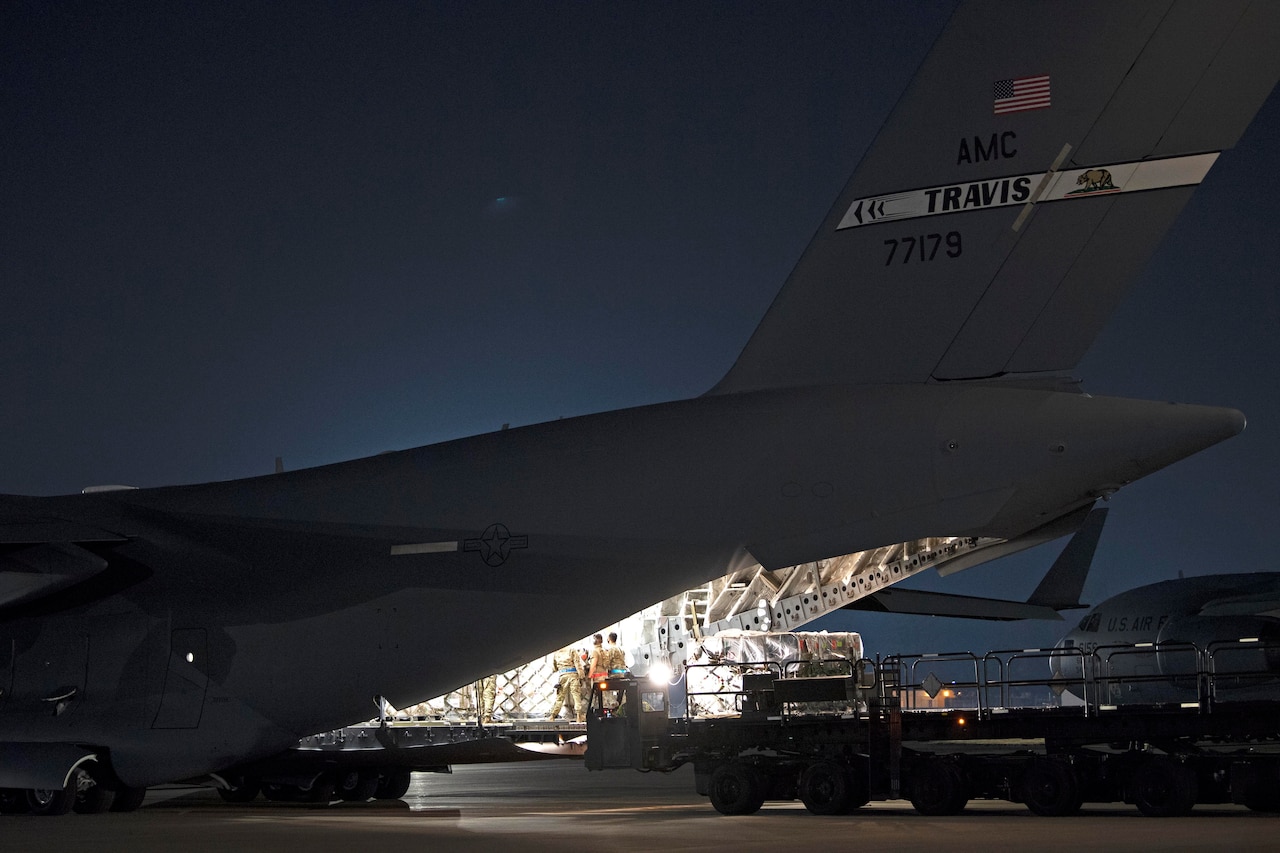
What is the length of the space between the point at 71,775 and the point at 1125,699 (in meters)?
18.5

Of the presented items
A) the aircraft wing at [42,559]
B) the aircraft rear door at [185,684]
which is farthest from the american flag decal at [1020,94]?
the aircraft wing at [42,559]

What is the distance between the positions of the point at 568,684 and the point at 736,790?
229 inches

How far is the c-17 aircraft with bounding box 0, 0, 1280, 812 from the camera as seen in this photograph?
360 inches

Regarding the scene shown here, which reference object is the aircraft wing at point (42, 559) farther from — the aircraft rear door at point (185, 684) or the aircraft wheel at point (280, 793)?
the aircraft wheel at point (280, 793)

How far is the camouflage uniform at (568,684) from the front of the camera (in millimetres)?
17172

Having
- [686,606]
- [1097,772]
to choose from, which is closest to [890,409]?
[1097,772]

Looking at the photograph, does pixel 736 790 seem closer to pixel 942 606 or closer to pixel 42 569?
pixel 942 606

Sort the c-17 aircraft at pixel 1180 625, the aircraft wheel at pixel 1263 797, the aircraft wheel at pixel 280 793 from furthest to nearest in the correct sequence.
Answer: the c-17 aircraft at pixel 1180 625 → the aircraft wheel at pixel 280 793 → the aircraft wheel at pixel 1263 797

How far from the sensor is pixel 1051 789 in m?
10.7

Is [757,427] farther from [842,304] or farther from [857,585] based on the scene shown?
[857,585]

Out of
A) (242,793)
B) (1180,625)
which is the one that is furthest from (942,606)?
(1180,625)

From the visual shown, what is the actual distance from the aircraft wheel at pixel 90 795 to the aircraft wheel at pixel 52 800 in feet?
0.18

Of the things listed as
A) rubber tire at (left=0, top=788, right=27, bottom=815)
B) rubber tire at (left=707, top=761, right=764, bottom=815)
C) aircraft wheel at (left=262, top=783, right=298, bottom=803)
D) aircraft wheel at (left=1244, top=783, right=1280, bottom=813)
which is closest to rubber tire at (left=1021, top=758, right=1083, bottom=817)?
aircraft wheel at (left=1244, top=783, right=1280, bottom=813)

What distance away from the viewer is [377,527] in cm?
1088
